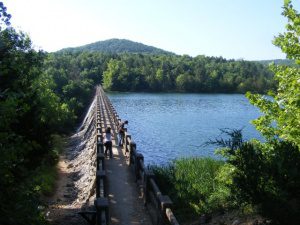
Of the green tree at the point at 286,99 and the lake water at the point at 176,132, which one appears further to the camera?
the lake water at the point at 176,132

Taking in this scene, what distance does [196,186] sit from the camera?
15.9 metres

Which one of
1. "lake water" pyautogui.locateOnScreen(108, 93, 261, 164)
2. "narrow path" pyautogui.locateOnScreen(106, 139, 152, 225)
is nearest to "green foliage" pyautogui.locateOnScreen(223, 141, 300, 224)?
"narrow path" pyautogui.locateOnScreen(106, 139, 152, 225)

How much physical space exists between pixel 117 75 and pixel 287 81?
14491 centimetres

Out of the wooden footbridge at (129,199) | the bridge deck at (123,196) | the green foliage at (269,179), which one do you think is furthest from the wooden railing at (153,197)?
the green foliage at (269,179)

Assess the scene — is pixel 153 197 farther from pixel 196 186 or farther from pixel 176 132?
pixel 176 132

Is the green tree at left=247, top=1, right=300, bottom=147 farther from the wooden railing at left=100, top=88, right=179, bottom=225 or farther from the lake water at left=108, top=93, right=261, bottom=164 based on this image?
the lake water at left=108, top=93, right=261, bottom=164

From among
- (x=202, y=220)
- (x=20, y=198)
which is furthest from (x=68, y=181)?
(x=20, y=198)

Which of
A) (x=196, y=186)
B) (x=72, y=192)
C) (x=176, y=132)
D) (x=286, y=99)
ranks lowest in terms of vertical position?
(x=176, y=132)

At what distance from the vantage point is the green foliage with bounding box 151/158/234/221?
1295cm

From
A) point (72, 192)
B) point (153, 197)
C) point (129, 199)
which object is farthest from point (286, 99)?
point (72, 192)

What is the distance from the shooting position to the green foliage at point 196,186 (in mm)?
12946

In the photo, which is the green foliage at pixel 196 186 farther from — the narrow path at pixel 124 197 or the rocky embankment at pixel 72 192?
the rocky embankment at pixel 72 192

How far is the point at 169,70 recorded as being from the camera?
543 feet

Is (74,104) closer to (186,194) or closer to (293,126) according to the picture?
(186,194)
